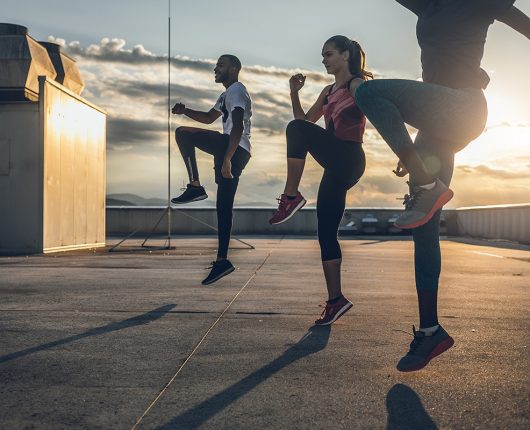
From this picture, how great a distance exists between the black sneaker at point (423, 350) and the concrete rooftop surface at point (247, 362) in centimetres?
5

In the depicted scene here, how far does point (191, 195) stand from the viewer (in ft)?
15.3

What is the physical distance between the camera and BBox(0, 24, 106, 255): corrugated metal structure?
1235cm

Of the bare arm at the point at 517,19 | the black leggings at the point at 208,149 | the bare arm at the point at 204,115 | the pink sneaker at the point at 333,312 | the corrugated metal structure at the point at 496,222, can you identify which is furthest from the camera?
the corrugated metal structure at the point at 496,222

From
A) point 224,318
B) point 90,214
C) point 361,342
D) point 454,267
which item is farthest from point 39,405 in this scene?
point 90,214

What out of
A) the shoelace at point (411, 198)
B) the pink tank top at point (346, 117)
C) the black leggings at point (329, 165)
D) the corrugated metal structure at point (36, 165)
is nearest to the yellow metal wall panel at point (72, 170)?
the corrugated metal structure at point (36, 165)

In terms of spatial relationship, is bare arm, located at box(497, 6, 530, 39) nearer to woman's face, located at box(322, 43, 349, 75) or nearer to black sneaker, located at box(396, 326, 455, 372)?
woman's face, located at box(322, 43, 349, 75)

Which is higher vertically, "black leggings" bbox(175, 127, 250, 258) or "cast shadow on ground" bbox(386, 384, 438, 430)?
"black leggings" bbox(175, 127, 250, 258)

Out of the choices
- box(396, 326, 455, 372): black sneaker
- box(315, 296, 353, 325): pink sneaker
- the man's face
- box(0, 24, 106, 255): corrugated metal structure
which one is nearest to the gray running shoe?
box(396, 326, 455, 372): black sneaker

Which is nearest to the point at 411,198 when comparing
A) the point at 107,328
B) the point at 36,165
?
the point at 107,328

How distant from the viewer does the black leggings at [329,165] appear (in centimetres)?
362

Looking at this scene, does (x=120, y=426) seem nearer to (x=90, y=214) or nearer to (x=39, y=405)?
(x=39, y=405)

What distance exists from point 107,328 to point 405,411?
2057 mm

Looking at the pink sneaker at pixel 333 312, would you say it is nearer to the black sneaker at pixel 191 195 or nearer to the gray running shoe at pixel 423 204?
the gray running shoe at pixel 423 204

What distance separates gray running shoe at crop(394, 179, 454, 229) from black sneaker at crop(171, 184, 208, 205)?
6.96 feet
